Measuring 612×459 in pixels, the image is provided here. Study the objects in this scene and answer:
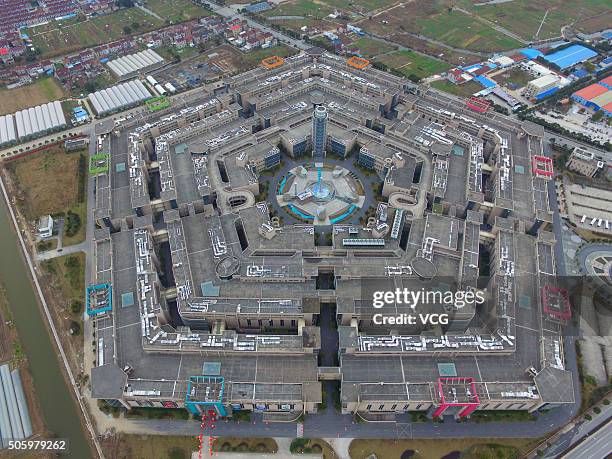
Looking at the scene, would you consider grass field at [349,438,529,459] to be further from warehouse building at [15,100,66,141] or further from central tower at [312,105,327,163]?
warehouse building at [15,100,66,141]

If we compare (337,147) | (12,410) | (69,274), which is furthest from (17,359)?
(337,147)

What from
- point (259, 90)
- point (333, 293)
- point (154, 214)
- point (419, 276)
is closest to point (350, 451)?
point (333, 293)

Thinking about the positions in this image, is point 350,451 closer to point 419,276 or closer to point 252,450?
point 252,450

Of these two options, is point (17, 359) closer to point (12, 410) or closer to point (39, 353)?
point (39, 353)

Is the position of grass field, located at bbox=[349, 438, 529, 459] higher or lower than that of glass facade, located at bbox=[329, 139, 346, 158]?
lower

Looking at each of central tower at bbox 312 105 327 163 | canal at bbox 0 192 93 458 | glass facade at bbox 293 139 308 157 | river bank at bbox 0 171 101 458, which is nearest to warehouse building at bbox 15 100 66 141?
river bank at bbox 0 171 101 458

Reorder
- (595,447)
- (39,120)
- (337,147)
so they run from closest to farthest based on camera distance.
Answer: (595,447) < (337,147) < (39,120)
